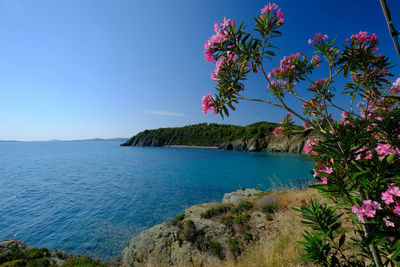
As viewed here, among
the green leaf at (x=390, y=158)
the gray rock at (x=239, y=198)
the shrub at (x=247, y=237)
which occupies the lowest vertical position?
the gray rock at (x=239, y=198)

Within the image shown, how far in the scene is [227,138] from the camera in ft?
264

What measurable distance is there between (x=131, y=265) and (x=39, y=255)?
325cm

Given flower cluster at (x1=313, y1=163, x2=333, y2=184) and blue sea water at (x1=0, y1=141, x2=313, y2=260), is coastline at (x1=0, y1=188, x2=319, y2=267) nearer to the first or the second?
blue sea water at (x1=0, y1=141, x2=313, y2=260)

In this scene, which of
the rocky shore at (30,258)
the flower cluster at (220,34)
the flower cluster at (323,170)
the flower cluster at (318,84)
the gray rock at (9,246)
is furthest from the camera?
the gray rock at (9,246)

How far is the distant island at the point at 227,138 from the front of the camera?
5316 cm

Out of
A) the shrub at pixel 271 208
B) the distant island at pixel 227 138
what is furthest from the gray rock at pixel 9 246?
the distant island at pixel 227 138

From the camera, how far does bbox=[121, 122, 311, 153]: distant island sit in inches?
2093

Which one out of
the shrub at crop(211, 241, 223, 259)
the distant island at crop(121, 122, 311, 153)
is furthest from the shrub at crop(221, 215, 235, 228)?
the distant island at crop(121, 122, 311, 153)

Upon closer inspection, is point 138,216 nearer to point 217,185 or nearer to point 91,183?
point 217,185

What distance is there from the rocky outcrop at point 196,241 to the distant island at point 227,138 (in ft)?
138

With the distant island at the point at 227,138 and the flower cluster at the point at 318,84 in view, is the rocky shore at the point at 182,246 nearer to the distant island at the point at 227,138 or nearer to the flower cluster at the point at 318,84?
the flower cluster at the point at 318,84

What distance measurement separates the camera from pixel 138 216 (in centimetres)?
1052

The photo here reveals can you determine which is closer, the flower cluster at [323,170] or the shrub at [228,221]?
the flower cluster at [323,170]

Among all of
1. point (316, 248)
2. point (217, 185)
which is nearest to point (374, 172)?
point (316, 248)
